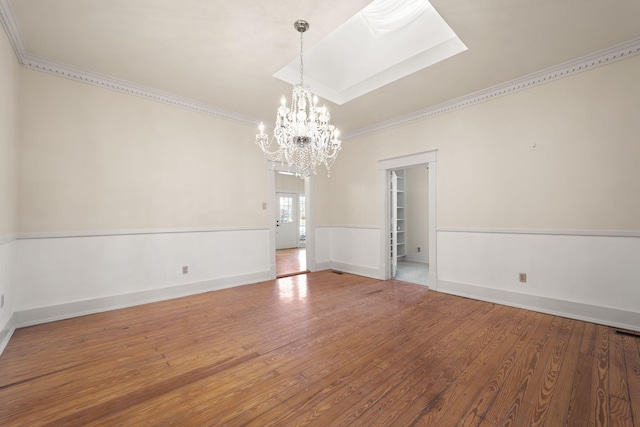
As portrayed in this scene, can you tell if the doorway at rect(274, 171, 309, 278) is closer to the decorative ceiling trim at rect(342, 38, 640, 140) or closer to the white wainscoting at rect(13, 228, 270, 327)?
the white wainscoting at rect(13, 228, 270, 327)

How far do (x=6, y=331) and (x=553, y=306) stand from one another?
231 inches

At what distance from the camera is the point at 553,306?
122 inches

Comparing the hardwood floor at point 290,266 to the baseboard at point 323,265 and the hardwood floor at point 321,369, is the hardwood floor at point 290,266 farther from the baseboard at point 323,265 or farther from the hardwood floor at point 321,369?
the hardwood floor at point 321,369

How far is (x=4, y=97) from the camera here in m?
2.39

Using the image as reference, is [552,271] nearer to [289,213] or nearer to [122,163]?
[122,163]

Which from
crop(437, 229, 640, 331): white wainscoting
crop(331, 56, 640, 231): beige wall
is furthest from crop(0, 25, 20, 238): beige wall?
crop(437, 229, 640, 331): white wainscoting

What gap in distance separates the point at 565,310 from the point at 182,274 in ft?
16.6

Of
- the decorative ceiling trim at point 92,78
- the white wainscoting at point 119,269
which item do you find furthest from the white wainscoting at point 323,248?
the decorative ceiling trim at point 92,78

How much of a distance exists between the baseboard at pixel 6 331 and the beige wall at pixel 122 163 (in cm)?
95

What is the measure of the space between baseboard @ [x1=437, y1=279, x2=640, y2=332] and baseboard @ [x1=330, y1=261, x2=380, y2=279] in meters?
1.32

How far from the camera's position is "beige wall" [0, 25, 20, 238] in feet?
7.72

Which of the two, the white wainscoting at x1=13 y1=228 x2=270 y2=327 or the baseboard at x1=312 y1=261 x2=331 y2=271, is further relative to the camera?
the baseboard at x1=312 y1=261 x2=331 y2=271

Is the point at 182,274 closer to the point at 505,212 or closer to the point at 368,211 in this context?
the point at 368,211

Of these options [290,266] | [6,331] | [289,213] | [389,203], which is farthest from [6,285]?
[289,213]
